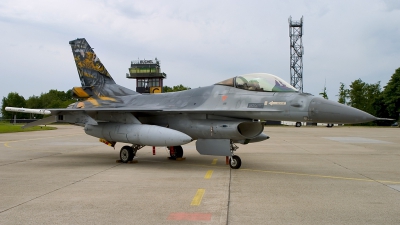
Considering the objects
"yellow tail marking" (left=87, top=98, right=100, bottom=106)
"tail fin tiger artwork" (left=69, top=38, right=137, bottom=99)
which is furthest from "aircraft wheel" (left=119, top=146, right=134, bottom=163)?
"tail fin tiger artwork" (left=69, top=38, right=137, bottom=99)

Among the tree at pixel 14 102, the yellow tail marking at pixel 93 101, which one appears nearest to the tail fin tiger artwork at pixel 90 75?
the yellow tail marking at pixel 93 101

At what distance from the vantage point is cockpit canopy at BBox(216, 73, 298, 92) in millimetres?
8915

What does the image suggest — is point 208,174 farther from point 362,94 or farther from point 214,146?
point 362,94

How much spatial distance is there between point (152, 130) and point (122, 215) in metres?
4.70

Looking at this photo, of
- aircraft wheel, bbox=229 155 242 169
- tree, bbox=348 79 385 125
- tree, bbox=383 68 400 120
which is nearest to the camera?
aircraft wheel, bbox=229 155 242 169

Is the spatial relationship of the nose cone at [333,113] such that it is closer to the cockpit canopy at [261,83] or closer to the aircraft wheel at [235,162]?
the cockpit canopy at [261,83]

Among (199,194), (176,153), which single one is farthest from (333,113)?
(176,153)

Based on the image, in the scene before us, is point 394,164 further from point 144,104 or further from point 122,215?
point 122,215

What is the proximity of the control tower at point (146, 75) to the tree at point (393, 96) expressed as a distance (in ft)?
148

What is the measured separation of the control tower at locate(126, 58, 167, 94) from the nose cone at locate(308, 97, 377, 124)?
64.9 meters

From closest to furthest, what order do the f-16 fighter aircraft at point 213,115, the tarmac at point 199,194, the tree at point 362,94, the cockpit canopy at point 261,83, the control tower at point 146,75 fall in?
the tarmac at point 199,194, the f-16 fighter aircraft at point 213,115, the cockpit canopy at point 261,83, the control tower at point 146,75, the tree at point 362,94

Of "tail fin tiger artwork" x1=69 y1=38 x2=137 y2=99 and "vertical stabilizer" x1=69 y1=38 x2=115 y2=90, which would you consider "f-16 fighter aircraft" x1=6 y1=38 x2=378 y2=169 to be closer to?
"tail fin tiger artwork" x1=69 y1=38 x2=137 y2=99

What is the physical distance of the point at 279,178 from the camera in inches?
313

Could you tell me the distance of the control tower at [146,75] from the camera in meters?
72.8
